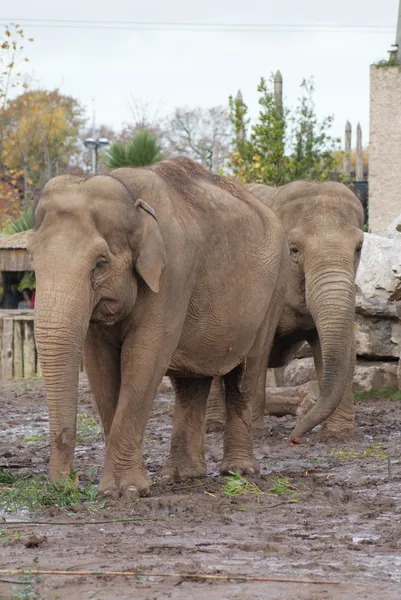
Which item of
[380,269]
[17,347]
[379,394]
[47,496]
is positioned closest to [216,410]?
[379,394]

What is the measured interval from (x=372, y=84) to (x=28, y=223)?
902cm

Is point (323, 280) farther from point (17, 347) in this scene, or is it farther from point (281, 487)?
point (17, 347)

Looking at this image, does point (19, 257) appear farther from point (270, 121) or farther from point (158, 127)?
point (158, 127)

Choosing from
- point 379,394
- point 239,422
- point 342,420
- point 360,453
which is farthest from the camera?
point 379,394

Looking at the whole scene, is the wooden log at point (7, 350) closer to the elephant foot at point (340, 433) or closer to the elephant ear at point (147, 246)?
the elephant foot at point (340, 433)

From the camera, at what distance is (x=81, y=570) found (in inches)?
217

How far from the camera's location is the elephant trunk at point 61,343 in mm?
6969

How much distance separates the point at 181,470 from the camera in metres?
8.62

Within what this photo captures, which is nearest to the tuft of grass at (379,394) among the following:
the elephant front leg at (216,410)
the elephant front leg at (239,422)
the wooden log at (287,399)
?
the wooden log at (287,399)

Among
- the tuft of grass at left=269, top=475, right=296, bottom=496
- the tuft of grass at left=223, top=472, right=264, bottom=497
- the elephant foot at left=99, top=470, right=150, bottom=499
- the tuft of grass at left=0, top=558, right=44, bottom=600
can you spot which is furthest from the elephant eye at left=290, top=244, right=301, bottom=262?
the tuft of grass at left=0, top=558, right=44, bottom=600

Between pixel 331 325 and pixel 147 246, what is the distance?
367 cm

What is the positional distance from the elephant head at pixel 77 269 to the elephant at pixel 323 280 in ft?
10.2

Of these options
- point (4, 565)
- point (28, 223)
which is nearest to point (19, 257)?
point (28, 223)

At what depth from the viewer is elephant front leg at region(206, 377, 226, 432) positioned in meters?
12.3
